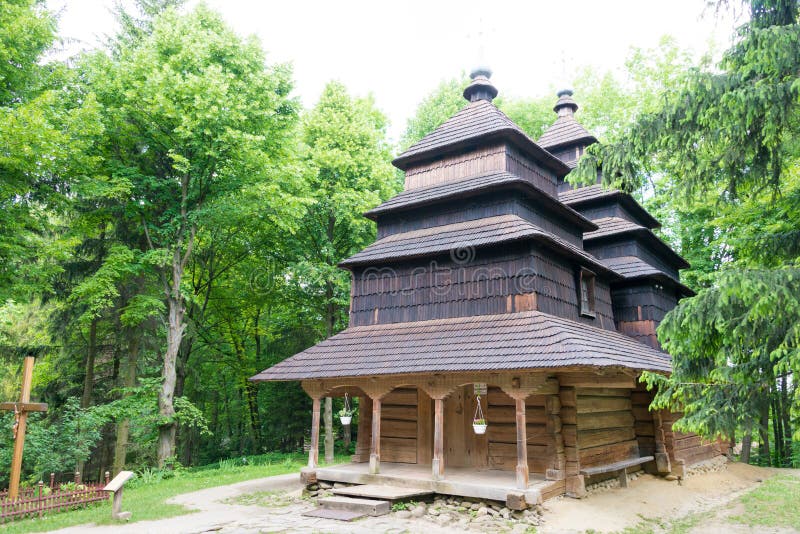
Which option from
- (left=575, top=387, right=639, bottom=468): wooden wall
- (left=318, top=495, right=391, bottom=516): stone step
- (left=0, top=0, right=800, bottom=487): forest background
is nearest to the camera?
(left=0, top=0, right=800, bottom=487): forest background

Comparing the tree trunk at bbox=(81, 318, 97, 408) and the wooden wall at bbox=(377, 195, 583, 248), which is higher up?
the wooden wall at bbox=(377, 195, 583, 248)

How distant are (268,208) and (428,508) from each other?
12496 millimetres

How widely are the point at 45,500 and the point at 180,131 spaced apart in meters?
10.7

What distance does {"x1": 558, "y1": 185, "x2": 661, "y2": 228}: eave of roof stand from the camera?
18094 mm

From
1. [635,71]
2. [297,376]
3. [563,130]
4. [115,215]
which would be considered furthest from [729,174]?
[635,71]

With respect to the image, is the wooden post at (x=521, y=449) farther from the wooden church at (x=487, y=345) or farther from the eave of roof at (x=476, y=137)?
the eave of roof at (x=476, y=137)

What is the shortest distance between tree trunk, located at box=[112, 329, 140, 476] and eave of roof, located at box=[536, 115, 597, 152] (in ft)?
56.3

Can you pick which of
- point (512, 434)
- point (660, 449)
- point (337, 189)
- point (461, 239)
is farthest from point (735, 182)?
point (337, 189)

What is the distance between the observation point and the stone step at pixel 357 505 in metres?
9.90

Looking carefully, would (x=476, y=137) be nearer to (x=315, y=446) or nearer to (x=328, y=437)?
(x=315, y=446)

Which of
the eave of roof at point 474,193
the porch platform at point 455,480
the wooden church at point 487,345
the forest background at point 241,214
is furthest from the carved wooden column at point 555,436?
the eave of roof at point 474,193

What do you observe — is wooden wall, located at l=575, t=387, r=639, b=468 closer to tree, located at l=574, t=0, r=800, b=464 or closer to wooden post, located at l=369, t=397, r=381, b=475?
wooden post, located at l=369, t=397, r=381, b=475

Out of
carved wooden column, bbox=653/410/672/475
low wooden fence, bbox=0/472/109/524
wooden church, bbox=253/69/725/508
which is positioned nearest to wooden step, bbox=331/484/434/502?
wooden church, bbox=253/69/725/508

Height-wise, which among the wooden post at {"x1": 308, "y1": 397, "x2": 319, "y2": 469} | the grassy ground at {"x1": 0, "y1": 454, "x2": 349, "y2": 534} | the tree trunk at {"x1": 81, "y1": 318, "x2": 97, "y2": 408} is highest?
the tree trunk at {"x1": 81, "y1": 318, "x2": 97, "y2": 408}
